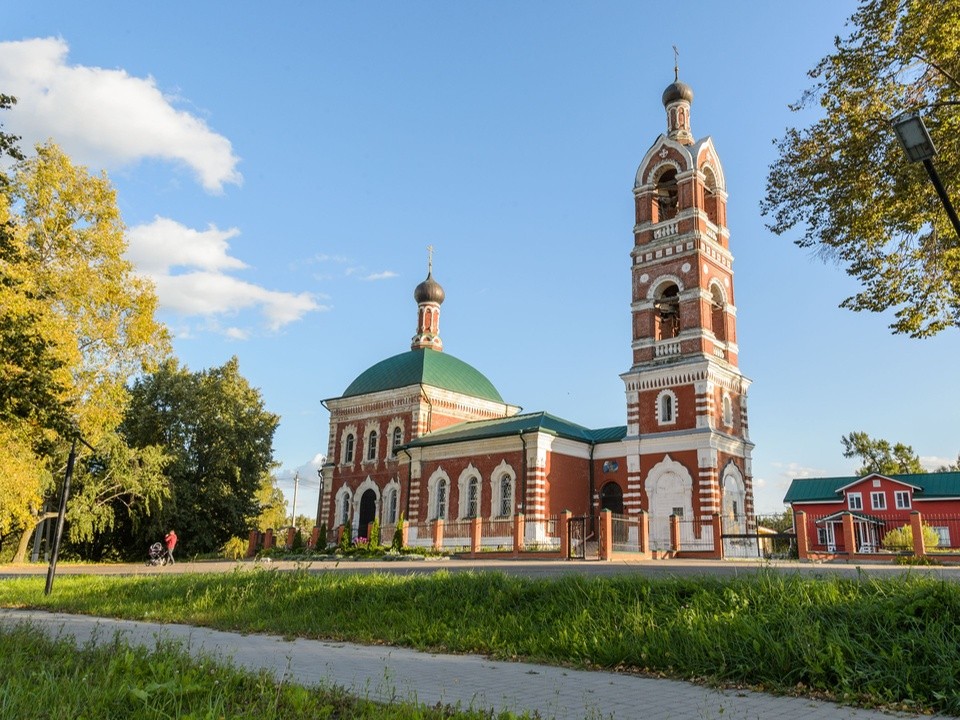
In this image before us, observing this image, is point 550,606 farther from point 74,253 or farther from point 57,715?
point 74,253

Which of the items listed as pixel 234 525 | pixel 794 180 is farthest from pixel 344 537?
pixel 794 180

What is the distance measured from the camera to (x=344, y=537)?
107 ft

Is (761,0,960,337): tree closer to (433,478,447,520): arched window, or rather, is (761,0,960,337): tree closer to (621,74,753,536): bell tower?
(621,74,753,536): bell tower

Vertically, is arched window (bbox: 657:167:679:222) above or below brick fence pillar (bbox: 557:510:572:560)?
above

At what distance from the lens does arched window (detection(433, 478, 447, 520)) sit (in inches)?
1373

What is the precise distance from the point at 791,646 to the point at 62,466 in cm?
3084

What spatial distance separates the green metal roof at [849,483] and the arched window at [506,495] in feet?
67.8

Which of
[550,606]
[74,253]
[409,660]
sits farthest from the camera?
[74,253]

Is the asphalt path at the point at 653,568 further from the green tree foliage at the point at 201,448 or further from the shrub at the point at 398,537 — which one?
the green tree foliage at the point at 201,448

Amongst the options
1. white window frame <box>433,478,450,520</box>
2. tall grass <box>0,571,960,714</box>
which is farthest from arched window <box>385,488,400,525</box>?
tall grass <box>0,571,960,714</box>

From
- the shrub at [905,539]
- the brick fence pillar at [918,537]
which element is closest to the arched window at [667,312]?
the shrub at [905,539]

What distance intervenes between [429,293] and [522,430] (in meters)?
15.5

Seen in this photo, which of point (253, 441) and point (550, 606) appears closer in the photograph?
point (550, 606)

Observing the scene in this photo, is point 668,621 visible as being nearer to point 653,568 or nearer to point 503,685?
point 503,685
